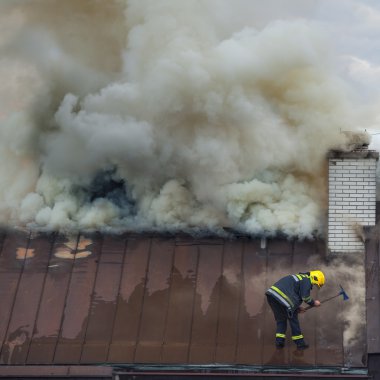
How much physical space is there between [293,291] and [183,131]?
3.40 metres

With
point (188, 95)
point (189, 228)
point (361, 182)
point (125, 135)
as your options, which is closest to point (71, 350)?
point (189, 228)

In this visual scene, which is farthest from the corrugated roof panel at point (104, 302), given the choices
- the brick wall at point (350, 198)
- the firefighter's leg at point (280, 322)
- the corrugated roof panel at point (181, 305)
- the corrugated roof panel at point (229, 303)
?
the brick wall at point (350, 198)

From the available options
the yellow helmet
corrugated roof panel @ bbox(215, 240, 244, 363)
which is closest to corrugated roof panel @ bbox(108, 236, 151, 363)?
corrugated roof panel @ bbox(215, 240, 244, 363)

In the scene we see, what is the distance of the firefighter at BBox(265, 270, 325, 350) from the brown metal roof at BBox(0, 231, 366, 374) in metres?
0.23

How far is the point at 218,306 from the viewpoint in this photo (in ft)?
36.1

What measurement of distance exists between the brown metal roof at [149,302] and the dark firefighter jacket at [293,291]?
62 cm

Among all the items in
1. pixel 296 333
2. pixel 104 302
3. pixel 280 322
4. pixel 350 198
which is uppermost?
pixel 350 198

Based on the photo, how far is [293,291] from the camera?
1025 centimetres

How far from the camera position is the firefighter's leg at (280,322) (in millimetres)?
10336

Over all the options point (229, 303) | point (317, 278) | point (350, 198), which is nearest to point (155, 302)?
point (229, 303)

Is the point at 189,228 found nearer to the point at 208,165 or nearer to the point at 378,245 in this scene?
the point at 208,165

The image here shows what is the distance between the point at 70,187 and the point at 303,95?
4328mm

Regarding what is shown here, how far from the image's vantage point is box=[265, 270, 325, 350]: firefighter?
402 inches

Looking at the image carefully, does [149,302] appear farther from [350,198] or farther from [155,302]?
[350,198]
